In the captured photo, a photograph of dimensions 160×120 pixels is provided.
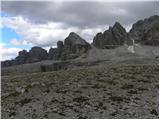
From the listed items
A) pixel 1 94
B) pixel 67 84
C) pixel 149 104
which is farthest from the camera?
Result: pixel 67 84

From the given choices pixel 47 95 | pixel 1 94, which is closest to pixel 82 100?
pixel 47 95

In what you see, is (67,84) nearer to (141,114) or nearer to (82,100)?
(82,100)

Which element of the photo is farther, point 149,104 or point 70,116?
point 149,104

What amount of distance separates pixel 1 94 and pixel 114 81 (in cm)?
1506

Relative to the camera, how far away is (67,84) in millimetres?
40250

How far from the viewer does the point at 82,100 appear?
32.5 metres

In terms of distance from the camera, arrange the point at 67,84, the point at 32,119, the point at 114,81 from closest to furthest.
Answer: the point at 32,119, the point at 67,84, the point at 114,81

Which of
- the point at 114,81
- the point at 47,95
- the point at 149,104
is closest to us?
the point at 149,104

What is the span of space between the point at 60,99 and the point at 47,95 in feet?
8.26

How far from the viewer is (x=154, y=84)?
41469 millimetres

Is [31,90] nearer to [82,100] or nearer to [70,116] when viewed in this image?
[82,100]

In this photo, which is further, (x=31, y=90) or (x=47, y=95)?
(x=31, y=90)

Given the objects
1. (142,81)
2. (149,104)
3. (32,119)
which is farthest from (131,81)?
(32,119)

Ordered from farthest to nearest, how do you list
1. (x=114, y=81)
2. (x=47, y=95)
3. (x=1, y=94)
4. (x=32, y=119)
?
1. (x=114, y=81)
2. (x=1, y=94)
3. (x=47, y=95)
4. (x=32, y=119)
